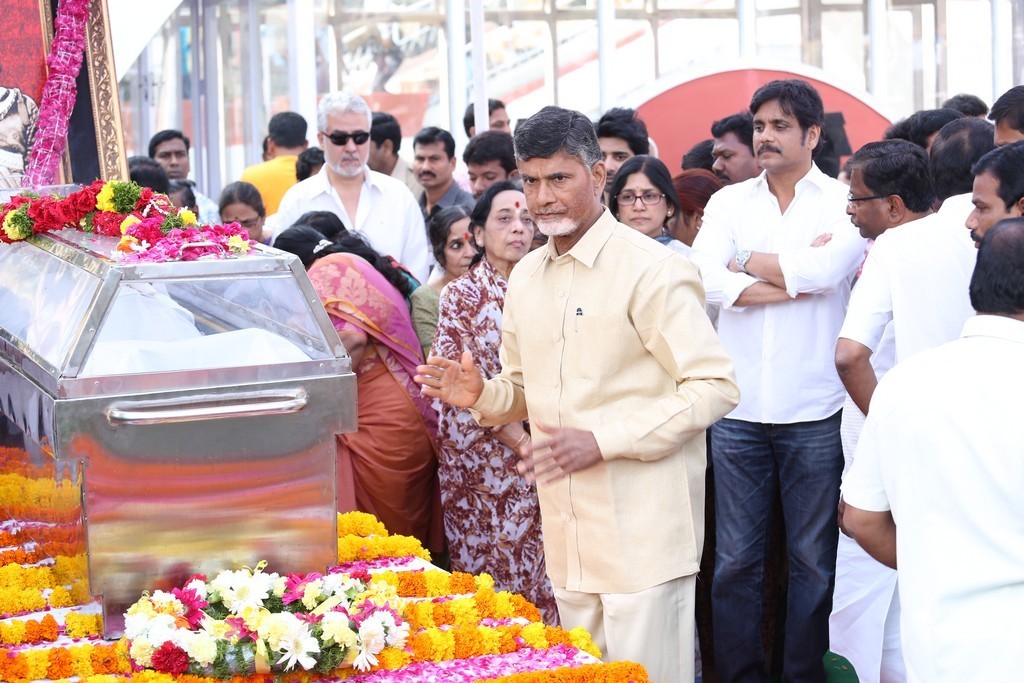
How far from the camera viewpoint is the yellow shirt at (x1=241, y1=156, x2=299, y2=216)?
7.74 metres

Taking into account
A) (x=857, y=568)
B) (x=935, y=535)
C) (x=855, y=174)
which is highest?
(x=855, y=174)

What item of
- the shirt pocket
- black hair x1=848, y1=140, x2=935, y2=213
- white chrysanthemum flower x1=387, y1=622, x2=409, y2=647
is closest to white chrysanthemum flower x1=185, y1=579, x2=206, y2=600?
white chrysanthemum flower x1=387, y1=622, x2=409, y2=647

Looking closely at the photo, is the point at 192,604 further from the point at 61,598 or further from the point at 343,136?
the point at 343,136

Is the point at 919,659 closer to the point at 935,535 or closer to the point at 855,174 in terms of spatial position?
the point at 935,535

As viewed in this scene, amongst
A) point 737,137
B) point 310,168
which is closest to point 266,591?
point 737,137

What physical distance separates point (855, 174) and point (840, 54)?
9315 millimetres

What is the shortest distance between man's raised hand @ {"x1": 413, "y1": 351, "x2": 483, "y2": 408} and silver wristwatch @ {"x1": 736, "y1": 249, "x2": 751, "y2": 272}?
5.03 feet

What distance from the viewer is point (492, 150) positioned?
6246 millimetres

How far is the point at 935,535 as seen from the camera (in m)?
2.36

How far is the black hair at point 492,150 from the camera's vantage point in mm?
6246

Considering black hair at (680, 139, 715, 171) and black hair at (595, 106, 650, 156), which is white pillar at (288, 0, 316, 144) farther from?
black hair at (595, 106, 650, 156)

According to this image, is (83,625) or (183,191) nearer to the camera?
(83,625)

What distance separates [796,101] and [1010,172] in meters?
1.34

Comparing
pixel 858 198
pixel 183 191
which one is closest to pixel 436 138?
pixel 183 191
